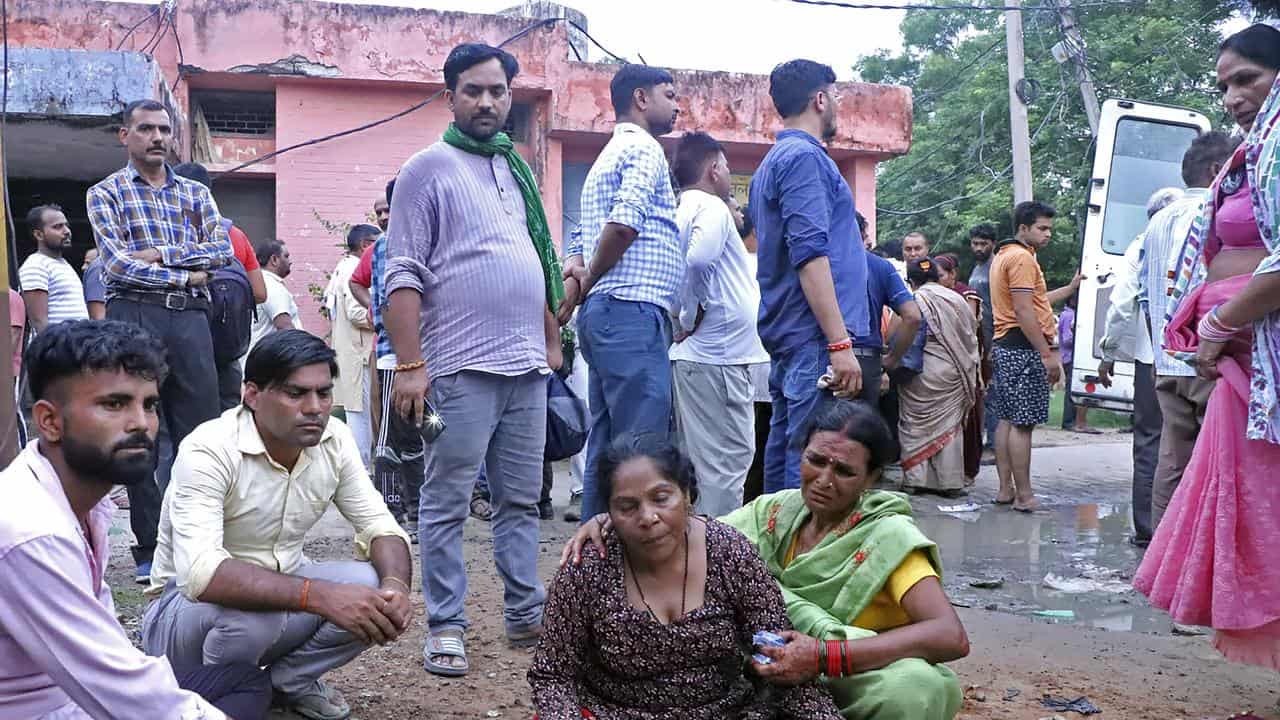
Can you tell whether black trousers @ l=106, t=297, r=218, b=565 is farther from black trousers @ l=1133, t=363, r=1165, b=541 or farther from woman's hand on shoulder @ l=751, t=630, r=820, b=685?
black trousers @ l=1133, t=363, r=1165, b=541

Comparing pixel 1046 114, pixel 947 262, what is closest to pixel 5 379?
pixel 947 262

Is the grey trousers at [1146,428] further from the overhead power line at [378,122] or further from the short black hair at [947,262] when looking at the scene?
the overhead power line at [378,122]

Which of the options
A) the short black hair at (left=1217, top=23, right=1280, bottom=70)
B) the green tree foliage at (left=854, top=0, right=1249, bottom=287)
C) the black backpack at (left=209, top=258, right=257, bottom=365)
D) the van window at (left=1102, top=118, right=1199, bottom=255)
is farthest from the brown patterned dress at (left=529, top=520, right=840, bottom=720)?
the green tree foliage at (left=854, top=0, right=1249, bottom=287)

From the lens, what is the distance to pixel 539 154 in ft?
47.4

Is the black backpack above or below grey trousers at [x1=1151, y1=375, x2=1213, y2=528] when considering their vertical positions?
above

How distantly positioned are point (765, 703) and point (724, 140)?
509 inches

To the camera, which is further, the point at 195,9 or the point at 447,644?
the point at 195,9

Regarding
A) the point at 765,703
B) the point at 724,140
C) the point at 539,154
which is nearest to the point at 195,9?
the point at 539,154

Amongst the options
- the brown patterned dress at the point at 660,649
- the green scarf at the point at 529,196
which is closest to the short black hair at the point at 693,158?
the green scarf at the point at 529,196

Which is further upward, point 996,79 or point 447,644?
point 996,79

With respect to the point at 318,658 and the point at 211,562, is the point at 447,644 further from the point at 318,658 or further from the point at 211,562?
the point at 211,562

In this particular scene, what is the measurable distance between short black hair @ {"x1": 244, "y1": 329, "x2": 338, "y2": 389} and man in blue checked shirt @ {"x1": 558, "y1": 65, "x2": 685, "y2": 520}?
4.39 feet

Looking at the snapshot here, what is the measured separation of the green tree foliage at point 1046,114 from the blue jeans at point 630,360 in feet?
45.0

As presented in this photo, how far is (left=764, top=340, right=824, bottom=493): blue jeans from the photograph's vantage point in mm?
4051
